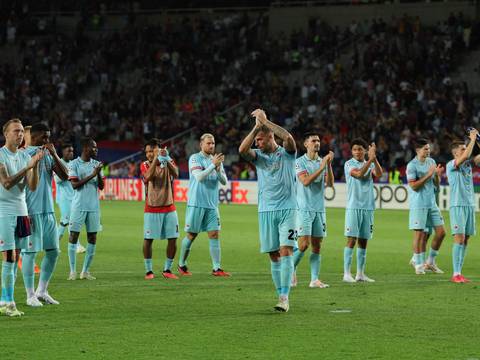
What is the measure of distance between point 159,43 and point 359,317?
4241 cm

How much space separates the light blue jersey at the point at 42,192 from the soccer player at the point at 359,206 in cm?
529

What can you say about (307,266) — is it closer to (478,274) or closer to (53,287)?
(478,274)

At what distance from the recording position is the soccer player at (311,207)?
50.7 feet

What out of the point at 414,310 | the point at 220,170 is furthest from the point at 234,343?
the point at 220,170

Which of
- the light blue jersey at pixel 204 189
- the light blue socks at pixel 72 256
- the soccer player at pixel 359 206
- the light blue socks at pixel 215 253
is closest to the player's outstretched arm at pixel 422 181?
the soccer player at pixel 359 206

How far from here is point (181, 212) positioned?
3503 cm

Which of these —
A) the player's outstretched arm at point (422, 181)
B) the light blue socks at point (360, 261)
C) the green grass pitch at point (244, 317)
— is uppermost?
the player's outstretched arm at point (422, 181)

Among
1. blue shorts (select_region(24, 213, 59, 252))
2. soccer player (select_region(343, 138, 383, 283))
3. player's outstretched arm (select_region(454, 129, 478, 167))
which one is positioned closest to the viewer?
blue shorts (select_region(24, 213, 59, 252))

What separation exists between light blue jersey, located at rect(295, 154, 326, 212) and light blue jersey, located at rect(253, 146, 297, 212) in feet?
9.44

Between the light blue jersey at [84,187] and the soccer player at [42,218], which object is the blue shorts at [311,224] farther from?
the soccer player at [42,218]

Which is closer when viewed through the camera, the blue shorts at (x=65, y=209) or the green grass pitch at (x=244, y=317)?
the green grass pitch at (x=244, y=317)

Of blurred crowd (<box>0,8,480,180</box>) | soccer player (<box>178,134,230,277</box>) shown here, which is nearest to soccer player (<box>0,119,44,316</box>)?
soccer player (<box>178,134,230,277</box>)

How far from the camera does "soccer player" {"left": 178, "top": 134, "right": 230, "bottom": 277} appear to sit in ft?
57.0

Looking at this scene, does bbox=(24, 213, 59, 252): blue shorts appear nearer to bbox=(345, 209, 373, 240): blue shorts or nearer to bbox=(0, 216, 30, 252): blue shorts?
bbox=(0, 216, 30, 252): blue shorts
